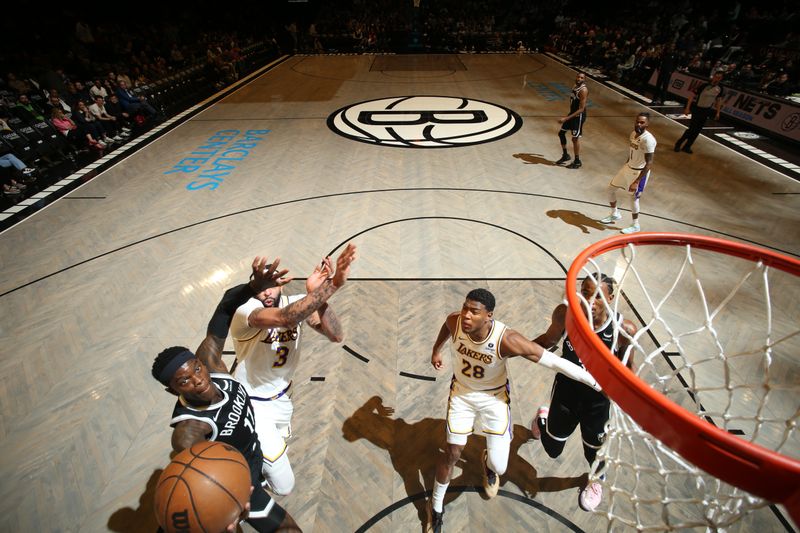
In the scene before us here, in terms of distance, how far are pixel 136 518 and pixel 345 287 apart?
3.06 m

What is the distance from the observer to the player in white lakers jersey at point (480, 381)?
2.56m

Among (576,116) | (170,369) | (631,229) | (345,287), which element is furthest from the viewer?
(576,116)

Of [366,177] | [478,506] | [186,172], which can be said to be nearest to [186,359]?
[478,506]

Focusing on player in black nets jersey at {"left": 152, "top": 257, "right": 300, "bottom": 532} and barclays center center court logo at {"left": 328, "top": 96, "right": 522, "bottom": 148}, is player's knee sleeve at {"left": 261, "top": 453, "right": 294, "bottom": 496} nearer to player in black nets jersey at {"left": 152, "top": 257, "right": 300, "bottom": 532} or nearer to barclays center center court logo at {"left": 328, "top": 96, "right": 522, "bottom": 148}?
player in black nets jersey at {"left": 152, "top": 257, "right": 300, "bottom": 532}

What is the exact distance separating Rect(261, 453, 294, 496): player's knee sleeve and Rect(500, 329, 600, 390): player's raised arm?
1.69 meters

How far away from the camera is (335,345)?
440 centimetres

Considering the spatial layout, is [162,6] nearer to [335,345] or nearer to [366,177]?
[366,177]

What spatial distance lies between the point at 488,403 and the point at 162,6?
2747 cm

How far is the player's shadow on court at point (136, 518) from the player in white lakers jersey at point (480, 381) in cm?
212

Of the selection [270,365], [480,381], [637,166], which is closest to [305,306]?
[270,365]

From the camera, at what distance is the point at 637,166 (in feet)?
19.2

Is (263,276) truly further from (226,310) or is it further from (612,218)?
(612,218)

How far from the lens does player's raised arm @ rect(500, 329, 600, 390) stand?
97.3 inches

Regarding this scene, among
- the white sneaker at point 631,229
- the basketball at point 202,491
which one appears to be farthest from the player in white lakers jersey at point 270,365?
the white sneaker at point 631,229
